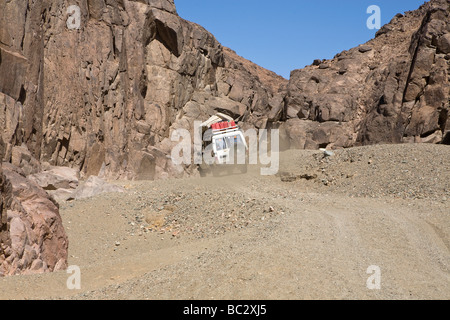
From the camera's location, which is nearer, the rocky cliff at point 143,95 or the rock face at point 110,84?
the rocky cliff at point 143,95

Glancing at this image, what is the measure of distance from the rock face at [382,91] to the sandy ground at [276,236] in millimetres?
12549

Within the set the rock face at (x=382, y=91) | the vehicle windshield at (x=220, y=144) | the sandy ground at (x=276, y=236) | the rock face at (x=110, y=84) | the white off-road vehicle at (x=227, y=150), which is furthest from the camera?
the rock face at (x=382, y=91)

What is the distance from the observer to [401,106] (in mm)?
35125

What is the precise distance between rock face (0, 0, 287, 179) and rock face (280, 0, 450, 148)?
3.48 metres

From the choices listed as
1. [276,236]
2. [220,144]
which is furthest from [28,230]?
[220,144]

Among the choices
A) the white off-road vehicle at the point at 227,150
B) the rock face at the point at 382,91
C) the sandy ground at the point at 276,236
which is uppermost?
the rock face at the point at 382,91

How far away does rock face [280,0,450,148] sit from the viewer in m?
33.6

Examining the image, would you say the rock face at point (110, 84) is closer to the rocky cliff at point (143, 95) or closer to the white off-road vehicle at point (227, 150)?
the rocky cliff at point (143, 95)

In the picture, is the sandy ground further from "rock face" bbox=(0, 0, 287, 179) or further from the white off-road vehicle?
"rock face" bbox=(0, 0, 287, 179)

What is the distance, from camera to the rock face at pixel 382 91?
3362 cm

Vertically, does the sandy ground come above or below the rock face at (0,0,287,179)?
below

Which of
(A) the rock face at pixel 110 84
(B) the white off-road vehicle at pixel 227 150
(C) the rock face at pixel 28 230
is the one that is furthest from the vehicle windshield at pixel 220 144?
(C) the rock face at pixel 28 230

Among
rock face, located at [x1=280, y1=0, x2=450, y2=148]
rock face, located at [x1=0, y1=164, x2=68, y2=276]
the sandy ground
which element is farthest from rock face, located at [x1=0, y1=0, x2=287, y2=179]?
rock face, located at [x1=0, y1=164, x2=68, y2=276]
